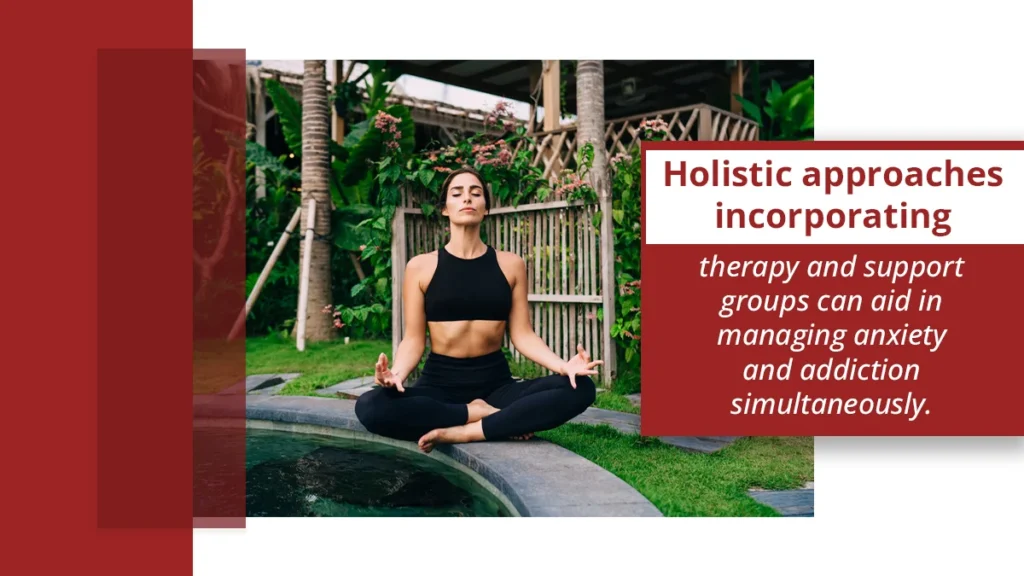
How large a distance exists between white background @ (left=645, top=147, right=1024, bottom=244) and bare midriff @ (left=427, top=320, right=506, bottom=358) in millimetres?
905

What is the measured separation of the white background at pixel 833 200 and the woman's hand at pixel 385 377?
125cm

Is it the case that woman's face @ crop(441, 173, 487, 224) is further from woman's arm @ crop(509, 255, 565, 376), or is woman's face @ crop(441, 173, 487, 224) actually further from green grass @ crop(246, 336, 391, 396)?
green grass @ crop(246, 336, 391, 396)

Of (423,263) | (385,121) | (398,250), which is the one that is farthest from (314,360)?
(423,263)

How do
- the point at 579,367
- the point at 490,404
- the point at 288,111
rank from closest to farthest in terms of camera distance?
the point at 579,367
the point at 490,404
the point at 288,111

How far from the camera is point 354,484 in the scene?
3252 mm

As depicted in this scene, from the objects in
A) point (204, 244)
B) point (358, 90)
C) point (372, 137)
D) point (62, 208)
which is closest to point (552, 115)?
point (372, 137)

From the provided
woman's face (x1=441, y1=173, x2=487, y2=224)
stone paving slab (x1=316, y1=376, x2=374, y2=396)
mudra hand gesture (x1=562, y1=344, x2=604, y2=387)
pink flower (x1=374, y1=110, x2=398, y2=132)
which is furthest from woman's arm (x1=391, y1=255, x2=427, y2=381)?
pink flower (x1=374, y1=110, x2=398, y2=132)

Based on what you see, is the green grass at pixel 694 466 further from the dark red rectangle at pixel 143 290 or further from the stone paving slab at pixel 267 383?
the stone paving slab at pixel 267 383

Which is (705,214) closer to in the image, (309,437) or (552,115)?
(309,437)

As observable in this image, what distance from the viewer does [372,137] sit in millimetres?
7516

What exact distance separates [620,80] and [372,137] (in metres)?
4.21

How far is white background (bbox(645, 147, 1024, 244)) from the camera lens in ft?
10.1

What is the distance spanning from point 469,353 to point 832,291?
1663 mm

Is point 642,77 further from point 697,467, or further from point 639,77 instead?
point 697,467
